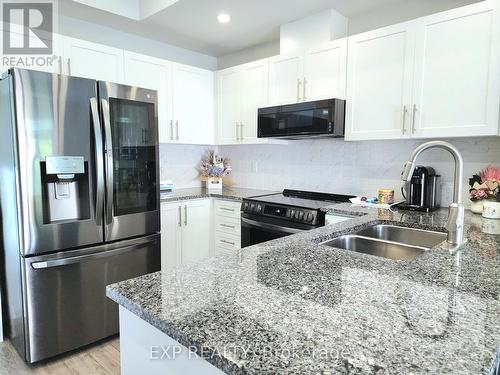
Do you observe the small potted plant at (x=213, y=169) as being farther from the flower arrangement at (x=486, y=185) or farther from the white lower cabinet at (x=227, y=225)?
the flower arrangement at (x=486, y=185)

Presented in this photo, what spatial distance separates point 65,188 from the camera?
81.4 inches

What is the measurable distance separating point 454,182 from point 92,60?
9.00ft

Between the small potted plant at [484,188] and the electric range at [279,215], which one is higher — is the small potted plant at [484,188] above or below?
above

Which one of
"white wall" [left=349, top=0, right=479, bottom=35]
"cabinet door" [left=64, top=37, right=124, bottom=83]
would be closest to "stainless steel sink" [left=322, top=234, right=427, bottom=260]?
"white wall" [left=349, top=0, right=479, bottom=35]

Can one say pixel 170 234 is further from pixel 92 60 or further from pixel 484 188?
pixel 484 188

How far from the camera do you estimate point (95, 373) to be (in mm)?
1976

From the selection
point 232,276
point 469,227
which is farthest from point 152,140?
point 469,227

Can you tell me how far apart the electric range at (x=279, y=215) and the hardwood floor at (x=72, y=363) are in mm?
1317

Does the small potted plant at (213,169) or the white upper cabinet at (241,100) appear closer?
the white upper cabinet at (241,100)

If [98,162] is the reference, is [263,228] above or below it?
below

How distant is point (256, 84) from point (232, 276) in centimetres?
261

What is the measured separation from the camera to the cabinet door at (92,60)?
2613 mm

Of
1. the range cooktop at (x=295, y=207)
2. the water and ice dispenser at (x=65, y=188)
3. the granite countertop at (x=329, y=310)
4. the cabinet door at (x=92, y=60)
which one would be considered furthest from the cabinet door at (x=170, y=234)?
the granite countertop at (x=329, y=310)

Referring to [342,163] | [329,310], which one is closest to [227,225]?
[342,163]
